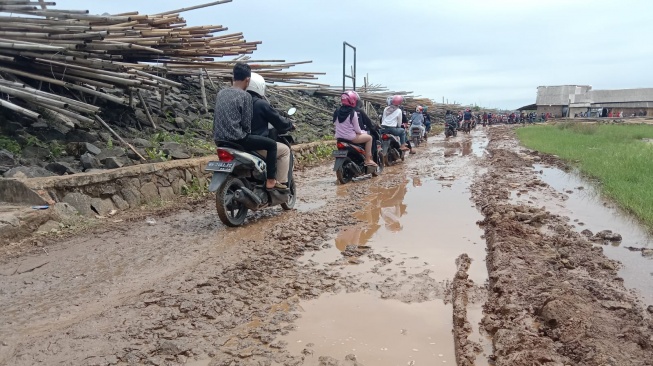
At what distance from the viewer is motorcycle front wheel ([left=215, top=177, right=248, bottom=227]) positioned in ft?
16.7

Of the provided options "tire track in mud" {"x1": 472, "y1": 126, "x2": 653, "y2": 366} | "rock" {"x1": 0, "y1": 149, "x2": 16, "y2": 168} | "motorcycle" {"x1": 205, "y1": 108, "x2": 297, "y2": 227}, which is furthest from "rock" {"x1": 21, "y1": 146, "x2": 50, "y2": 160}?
"tire track in mud" {"x1": 472, "y1": 126, "x2": 653, "y2": 366}

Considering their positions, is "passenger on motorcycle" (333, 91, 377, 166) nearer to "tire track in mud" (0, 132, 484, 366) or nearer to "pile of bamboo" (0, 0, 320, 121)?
"pile of bamboo" (0, 0, 320, 121)

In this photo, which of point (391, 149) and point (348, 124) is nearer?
point (348, 124)

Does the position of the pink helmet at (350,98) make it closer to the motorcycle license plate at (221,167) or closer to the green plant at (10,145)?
the motorcycle license plate at (221,167)

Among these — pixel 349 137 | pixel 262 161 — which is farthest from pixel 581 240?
pixel 349 137

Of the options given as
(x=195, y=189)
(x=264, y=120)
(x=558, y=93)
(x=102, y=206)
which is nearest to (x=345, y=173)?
(x=195, y=189)

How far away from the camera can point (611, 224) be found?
17.7ft

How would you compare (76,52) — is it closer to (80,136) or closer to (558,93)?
(80,136)

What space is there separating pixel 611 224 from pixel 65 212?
6.36 meters

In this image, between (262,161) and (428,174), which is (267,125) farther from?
(428,174)

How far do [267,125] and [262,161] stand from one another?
44cm

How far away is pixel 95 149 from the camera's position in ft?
20.9

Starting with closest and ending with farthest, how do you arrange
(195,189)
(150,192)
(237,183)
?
(237,183), (150,192), (195,189)

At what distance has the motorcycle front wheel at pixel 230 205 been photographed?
508cm
